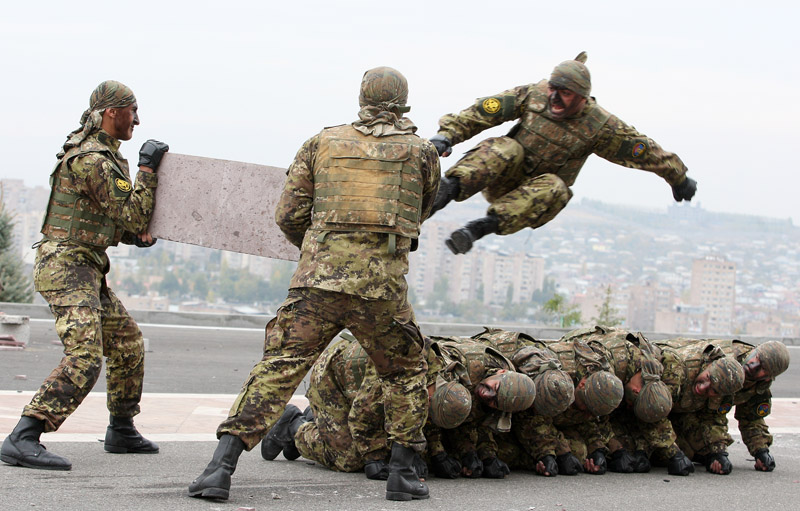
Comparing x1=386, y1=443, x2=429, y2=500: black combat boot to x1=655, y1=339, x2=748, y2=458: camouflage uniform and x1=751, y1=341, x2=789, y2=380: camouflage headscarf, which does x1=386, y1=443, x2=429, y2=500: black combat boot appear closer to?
x1=655, y1=339, x2=748, y2=458: camouflage uniform

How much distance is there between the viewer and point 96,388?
32.8ft

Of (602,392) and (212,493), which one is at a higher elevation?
(602,392)

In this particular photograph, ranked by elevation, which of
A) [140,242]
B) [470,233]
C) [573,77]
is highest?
[573,77]

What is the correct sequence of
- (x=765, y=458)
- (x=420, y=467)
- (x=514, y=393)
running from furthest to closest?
1. (x=765, y=458)
2. (x=420, y=467)
3. (x=514, y=393)

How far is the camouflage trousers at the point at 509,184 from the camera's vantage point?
676 centimetres

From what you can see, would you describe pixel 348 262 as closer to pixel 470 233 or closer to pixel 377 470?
pixel 377 470

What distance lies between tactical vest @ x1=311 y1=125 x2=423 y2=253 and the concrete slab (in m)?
1.36

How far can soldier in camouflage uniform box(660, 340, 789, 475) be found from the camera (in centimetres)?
703

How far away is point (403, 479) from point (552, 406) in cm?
122

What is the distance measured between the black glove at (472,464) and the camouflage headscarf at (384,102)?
6.80 ft

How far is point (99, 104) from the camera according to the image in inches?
242

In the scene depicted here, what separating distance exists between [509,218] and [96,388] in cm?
514

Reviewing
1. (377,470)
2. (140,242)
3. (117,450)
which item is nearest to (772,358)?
(377,470)

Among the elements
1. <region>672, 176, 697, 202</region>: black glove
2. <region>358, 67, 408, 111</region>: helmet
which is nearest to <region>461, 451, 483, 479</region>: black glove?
<region>358, 67, 408, 111</region>: helmet
